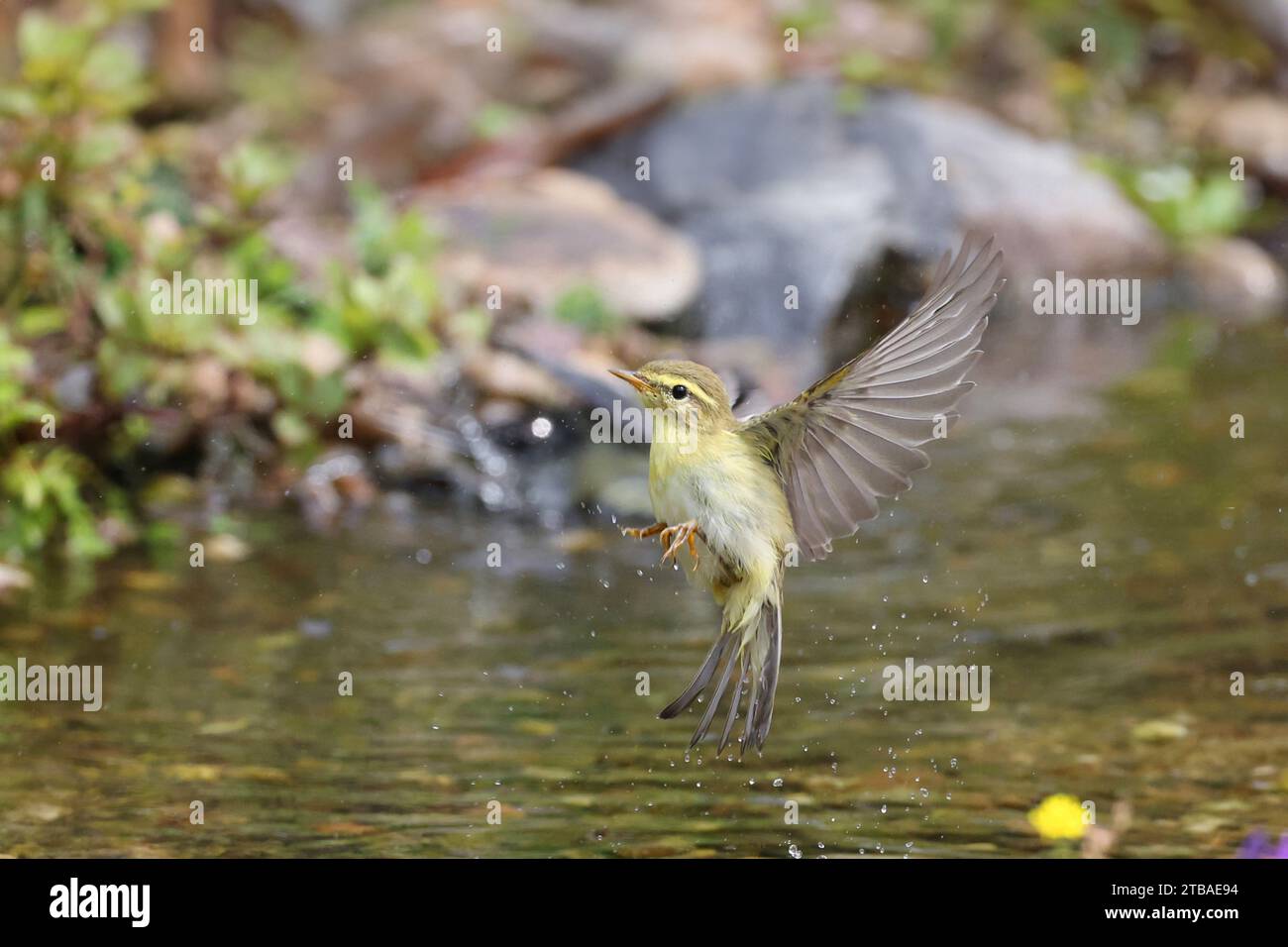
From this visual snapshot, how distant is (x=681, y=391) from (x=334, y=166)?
7.62m

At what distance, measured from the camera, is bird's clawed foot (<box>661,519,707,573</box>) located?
12.0ft

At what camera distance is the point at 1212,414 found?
26.7 ft

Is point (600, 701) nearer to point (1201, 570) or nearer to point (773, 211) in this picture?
point (1201, 570)

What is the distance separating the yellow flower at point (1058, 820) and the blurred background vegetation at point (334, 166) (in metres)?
3.61

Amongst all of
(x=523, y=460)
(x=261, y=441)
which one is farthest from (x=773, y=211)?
(x=261, y=441)

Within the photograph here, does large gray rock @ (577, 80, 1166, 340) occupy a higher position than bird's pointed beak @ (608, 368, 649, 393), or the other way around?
large gray rock @ (577, 80, 1166, 340)

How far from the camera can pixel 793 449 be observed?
387cm

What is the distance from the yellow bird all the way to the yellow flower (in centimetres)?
67

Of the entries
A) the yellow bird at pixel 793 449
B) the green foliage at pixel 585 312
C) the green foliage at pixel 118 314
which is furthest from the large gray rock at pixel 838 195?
the yellow bird at pixel 793 449

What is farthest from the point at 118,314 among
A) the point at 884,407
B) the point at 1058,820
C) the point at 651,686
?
the point at 1058,820

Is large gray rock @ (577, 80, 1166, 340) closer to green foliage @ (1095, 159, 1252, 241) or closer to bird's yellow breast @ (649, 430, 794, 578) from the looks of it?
green foliage @ (1095, 159, 1252, 241)

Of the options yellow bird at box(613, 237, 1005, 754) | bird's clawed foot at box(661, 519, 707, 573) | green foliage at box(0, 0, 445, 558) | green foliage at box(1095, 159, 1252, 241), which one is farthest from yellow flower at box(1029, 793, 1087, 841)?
green foliage at box(1095, 159, 1252, 241)

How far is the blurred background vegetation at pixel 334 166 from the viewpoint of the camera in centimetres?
650

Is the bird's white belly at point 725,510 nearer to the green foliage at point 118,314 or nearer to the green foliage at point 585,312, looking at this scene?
the green foliage at point 118,314
